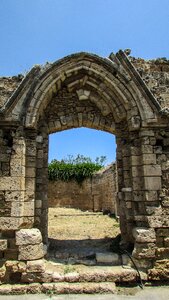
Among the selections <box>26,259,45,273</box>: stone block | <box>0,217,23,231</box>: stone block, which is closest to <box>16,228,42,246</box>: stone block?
<box>0,217,23,231</box>: stone block

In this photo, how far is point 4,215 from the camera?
16.3 feet

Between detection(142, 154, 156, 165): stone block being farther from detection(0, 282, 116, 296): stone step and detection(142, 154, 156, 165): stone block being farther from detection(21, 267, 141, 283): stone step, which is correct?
detection(0, 282, 116, 296): stone step

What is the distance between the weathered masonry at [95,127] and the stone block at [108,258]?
0.44m

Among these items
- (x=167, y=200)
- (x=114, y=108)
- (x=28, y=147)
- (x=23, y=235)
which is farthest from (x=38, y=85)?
(x=167, y=200)

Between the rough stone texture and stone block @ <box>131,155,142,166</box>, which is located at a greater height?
stone block @ <box>131,155,142,166</box>

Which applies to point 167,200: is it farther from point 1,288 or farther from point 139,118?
point 1,288

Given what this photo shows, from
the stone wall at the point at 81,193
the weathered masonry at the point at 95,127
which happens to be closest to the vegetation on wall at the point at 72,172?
the stone wall at the point at 81,193

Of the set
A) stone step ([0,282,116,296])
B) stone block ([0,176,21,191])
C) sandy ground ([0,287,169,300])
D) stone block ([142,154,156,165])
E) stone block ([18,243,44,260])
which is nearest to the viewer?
sandy ground ([0,287,169,300])

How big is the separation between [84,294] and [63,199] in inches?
638

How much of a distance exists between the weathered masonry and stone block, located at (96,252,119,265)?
44cm

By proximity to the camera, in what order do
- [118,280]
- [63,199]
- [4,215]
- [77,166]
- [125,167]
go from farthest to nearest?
[77,166]
[63,199]
[125,167]
[4,215]
[118,280]

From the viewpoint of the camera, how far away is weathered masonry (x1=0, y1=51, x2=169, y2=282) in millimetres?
4957

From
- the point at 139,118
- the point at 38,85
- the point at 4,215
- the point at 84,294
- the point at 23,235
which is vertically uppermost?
the point at 38,85

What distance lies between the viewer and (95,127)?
6.34 metres
